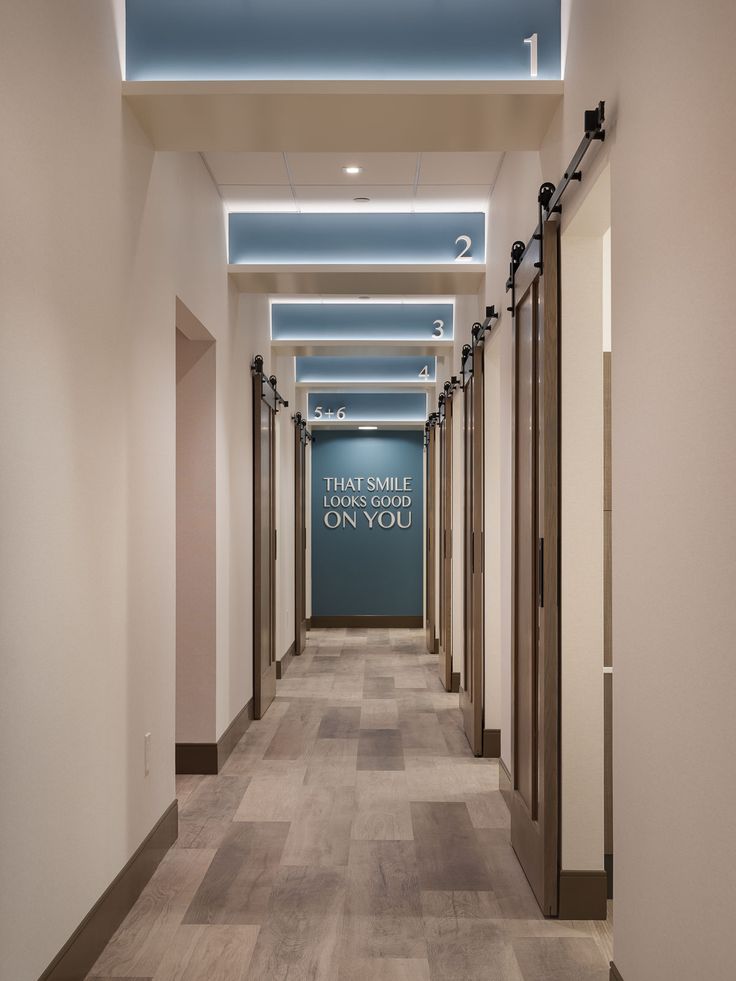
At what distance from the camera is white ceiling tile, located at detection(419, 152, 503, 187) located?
4.61m

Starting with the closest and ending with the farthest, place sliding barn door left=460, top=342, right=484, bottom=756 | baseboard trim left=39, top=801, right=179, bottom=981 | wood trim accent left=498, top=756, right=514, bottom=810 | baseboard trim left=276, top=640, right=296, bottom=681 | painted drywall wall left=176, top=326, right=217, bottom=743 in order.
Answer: baseboard trim left=39, top=801, right=179, bottom=981 → wood trim accent left=498, top=756, right=514, bottom=810 → painted drywall wall left=176, top=326, right=217, bottom=743 → sliding barn door left=460, top=342, right=484, bottom=756 → baseboard trim left=276, top=640, right=296, bottom=681

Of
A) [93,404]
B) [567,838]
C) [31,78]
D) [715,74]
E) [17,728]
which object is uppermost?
[31,78]

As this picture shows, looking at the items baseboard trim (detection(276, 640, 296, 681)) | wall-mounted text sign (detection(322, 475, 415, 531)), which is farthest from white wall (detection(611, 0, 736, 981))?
wall-mounted text sign (detection(322, 475, 415, 531))

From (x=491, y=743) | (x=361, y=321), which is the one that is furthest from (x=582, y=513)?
(x=361, y=321)

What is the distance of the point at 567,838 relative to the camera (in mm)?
3137

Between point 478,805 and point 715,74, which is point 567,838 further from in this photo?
point 715,74

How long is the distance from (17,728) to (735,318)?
187cm

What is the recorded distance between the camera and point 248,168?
479 cm

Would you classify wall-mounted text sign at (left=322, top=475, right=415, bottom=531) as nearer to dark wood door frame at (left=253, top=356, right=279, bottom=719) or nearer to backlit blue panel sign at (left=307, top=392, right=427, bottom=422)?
backlit blue panel sign at (left=307, top=392, right=427, bottom=422)

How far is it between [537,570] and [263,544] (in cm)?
401

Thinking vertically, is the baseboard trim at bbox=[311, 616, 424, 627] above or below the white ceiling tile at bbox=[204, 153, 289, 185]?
below

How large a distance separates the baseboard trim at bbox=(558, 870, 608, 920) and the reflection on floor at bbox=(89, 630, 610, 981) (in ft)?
0.15

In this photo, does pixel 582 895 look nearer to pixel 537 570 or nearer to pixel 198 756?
pixel 537 570

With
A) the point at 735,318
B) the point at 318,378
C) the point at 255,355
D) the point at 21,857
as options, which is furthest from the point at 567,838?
the point at 318,378
